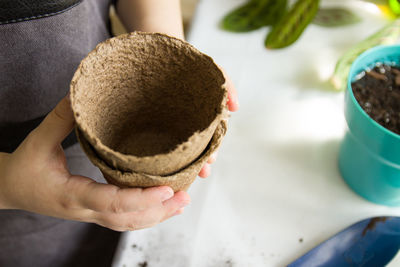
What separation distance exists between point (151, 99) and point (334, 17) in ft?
1.76

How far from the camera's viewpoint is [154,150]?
560 millimetres

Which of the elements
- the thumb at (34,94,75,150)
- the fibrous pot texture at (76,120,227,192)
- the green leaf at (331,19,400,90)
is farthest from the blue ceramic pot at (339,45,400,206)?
the thumb at (34,94,75,150)

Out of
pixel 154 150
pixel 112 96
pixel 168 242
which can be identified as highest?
pixel 112 96

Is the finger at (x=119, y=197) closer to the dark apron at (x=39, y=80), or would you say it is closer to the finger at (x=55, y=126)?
the finger at (x=55, y=126)

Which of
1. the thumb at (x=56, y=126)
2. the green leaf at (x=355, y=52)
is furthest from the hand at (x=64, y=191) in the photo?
the green leaf at (x=355, y=52)

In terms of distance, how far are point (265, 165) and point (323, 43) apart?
0.35 metres

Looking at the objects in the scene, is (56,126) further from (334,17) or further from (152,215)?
(334,17)

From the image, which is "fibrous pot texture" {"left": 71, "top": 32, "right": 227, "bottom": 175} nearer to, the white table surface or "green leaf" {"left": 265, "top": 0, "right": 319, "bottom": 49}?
the white table surface

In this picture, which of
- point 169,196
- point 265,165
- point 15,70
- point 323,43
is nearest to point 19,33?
point 15,70

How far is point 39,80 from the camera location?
541 mm

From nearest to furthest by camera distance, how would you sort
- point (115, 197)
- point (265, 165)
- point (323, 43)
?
point (115, 197) → point (265, 165) → point (323, 43)

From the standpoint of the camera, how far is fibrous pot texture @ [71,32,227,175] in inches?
14.8

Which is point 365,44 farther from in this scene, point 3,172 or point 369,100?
point 3,172

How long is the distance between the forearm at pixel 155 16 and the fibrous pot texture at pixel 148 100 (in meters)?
0.16
